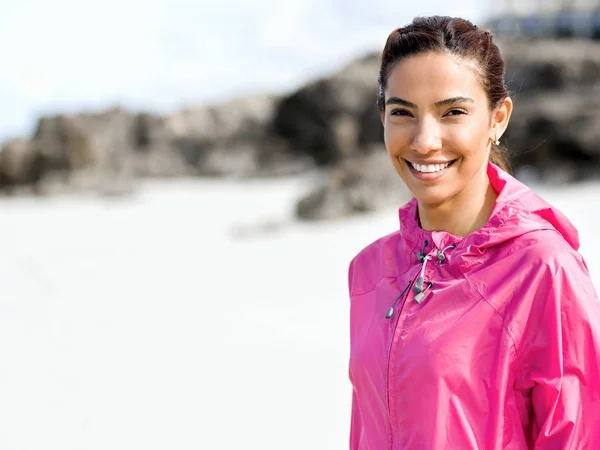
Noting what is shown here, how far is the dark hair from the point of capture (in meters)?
1.34

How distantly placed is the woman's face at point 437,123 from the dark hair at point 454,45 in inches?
0.7

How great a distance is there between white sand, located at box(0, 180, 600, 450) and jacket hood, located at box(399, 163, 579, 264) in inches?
104

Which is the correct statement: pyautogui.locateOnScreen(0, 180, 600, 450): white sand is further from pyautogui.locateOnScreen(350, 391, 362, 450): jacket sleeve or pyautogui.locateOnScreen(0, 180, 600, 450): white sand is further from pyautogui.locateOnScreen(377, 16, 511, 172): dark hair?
pyautogui.locateOnScreen(377, 16, 511, 172): dark hair

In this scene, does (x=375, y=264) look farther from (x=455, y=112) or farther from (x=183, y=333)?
(x=183, y=333)

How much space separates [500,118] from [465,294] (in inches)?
15.6

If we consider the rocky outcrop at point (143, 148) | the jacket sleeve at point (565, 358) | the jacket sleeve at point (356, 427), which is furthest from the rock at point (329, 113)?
the jacket sleeve at point (565, 358)

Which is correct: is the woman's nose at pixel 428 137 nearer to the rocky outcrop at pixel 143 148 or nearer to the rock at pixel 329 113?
the rocky outcrop at pixel 143 148

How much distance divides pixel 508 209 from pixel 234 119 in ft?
70.6

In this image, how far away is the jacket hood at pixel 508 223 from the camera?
127 cm

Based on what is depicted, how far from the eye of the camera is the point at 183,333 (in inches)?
222

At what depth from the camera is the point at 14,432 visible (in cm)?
413

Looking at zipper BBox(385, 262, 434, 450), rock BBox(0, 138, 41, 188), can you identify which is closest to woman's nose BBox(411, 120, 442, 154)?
zipper BBox(385, 262, 434, 450)

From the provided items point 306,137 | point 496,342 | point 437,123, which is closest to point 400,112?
point 437,123

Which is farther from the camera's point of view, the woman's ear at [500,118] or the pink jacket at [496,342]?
the woman's ear at [500,118]
